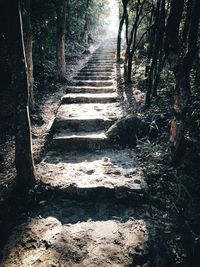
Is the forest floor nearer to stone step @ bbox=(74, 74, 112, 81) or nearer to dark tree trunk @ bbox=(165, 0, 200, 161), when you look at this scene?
dark tree trunk @ bbox=(165, 0, 200, 161)

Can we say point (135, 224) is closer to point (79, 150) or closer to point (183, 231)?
point (183, 231)

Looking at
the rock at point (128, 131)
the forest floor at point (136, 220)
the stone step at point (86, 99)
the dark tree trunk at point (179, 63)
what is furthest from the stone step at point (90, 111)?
the dark tree trunk at point (179, 63)

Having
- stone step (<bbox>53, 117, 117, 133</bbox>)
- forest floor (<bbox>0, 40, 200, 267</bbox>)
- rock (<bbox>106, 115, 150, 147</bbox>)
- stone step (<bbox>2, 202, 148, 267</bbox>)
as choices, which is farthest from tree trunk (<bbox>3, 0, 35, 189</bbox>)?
stone step (<bbox>53, 117, 117, 133</bbox>)

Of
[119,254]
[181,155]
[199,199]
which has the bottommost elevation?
[119,254]

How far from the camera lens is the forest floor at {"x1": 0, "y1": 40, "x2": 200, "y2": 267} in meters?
3.35

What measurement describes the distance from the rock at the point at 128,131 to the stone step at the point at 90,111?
2.54ft

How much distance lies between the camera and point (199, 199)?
385 centimetres

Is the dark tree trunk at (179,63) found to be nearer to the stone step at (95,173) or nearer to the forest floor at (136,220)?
the forest floor at (136,220)

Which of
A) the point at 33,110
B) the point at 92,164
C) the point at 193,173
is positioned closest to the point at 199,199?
the point at 193,173

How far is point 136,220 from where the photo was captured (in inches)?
→ 151

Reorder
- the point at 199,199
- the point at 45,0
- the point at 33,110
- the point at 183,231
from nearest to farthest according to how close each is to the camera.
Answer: the point at 183,231 < the point at 199,199 < the point at 33,110 < the point at 45,0

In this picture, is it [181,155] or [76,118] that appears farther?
[76,118]

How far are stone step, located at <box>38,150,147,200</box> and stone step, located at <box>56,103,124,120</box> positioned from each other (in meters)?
1.02

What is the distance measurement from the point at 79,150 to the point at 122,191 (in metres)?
1.81
